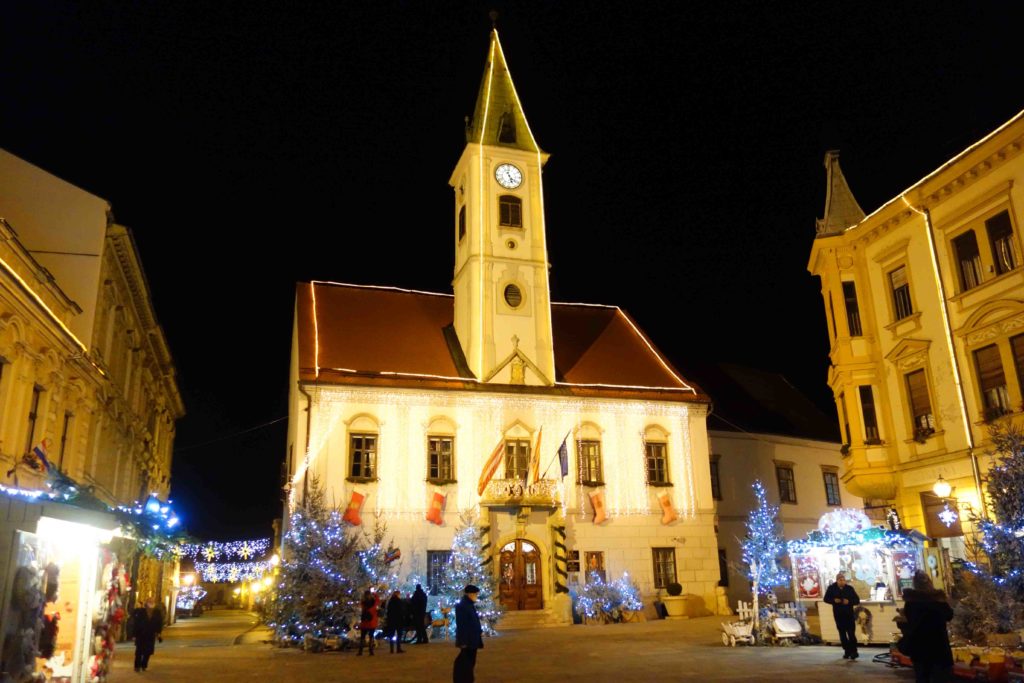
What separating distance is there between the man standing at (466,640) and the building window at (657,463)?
69.2 feet

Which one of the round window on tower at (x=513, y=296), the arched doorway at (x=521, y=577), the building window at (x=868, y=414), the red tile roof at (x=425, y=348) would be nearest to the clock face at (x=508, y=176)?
the round window on tower at (x=513, y=296)

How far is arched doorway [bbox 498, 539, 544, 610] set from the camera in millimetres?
28375

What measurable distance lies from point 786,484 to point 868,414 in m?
14.3

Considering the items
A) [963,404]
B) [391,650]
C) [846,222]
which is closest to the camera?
[391,650]

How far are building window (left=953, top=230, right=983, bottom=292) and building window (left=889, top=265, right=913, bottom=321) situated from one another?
1782 millimetres

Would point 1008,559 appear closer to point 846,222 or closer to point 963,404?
point 963,404

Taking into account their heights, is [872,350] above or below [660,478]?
above

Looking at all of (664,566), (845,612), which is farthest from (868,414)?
(664,566)

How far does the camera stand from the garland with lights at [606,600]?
1101 inches

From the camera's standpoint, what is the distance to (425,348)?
3222 centimetres

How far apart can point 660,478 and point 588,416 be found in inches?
151

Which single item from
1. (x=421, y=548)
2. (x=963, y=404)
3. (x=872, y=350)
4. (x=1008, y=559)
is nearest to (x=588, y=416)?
(x=421, y=548)

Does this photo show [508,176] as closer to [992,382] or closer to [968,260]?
[968,260]

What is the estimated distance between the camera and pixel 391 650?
62.7 ft
